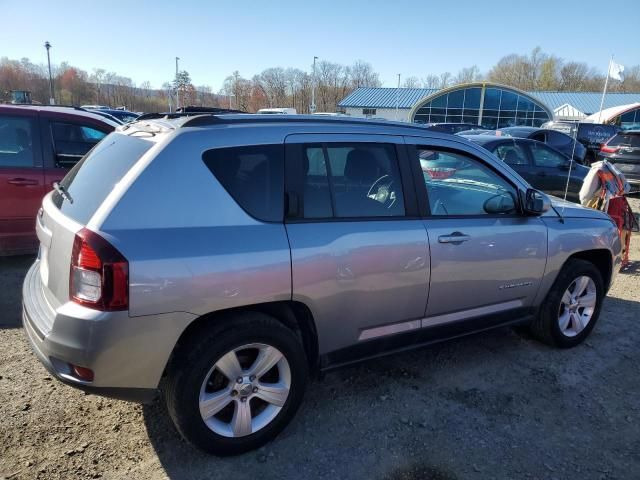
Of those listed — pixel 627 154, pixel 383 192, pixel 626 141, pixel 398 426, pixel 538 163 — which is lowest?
pixel 398 426

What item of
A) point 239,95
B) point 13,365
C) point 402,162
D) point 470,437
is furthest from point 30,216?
point 239,95

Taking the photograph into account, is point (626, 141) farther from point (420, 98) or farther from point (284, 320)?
point (420, 98)

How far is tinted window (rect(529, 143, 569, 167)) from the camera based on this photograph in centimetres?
948

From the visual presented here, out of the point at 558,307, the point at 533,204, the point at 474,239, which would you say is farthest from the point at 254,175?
the point at 558,307

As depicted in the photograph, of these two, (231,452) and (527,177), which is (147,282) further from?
(527,177)

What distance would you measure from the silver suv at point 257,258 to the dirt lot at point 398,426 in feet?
1.04

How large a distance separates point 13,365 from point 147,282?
210 cm

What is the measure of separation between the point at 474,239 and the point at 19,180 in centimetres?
483

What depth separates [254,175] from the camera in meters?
2.59

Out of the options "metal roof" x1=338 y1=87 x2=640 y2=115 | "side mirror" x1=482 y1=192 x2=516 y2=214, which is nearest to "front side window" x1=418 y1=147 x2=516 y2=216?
"side mirror" x1=482 y1=192 x2=516 y2=214

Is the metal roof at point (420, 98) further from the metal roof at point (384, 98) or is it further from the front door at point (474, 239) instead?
the front door at point (474, 239)

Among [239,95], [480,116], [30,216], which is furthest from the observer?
[239,95]

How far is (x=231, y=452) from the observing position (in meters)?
2.62

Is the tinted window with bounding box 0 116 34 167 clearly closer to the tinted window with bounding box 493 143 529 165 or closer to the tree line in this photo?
the tinted window with bounding box 493 143 529 165
